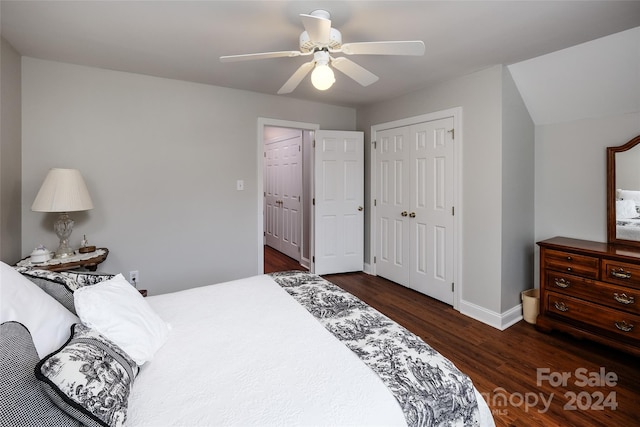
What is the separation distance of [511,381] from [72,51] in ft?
13.2

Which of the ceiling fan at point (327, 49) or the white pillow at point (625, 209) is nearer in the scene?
the ceiling fan at point (327, 49)

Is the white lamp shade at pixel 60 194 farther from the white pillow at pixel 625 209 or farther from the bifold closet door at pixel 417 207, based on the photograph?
the white pillow at pixel 625 209

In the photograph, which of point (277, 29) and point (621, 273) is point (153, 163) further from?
point (621, 273)

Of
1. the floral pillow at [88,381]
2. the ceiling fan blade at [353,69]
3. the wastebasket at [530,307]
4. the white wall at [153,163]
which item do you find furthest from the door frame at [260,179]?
the wastebasket at [530,307]

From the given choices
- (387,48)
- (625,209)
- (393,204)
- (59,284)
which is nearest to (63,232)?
(59,284)

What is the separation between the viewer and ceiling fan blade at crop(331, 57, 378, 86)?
192 cm

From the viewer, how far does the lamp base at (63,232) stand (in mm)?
2434

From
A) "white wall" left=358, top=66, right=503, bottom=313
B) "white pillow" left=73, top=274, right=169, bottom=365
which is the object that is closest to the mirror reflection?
"white wall" left=358, top=66, right=503, bottom=313

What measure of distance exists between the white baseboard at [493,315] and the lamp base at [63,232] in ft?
11.6

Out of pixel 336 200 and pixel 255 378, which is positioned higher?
pixel 336 200

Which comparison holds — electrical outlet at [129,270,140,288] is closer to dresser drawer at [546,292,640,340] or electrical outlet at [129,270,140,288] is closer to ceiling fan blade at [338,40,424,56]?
ceiling fan blade at [338,40,424,56]

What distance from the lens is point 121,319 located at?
121 centimetres

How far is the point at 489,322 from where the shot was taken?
2.79 metres

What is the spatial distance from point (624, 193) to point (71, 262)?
14.5ft
